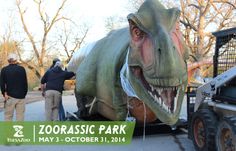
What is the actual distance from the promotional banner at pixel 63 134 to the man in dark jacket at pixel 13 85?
0.36 m

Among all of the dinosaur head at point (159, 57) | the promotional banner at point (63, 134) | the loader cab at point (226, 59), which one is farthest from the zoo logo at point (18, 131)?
the dinosaur head at point (159, 57)

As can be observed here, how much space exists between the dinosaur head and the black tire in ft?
8.73

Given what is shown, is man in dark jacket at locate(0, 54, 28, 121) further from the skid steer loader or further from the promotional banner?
the skid steer loader

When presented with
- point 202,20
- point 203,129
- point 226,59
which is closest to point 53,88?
point 203,129

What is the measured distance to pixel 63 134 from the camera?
6.27m

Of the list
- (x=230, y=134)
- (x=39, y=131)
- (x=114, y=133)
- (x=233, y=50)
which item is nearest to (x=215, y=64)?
(x=233, y=50)

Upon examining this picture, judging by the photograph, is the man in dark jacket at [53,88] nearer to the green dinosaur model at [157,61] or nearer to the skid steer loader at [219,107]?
the skid steer loader at [219,107]

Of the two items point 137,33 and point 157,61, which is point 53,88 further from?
point 157,61

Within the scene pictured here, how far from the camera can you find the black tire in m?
5.78

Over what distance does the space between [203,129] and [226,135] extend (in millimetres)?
785

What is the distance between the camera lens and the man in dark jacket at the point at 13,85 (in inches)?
279

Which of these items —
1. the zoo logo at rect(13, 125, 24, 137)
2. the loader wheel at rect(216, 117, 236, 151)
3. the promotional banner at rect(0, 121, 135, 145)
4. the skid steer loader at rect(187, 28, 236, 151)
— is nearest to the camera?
the loader wheel at rect(216, 117, 236, 151)

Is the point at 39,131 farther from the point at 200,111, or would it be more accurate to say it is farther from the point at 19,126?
the point at 200,111

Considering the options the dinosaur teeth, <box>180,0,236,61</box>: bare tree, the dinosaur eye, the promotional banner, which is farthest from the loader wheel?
<box>180,0,236,61</box>: bare tree
